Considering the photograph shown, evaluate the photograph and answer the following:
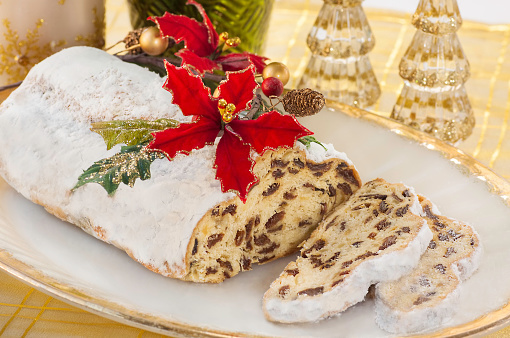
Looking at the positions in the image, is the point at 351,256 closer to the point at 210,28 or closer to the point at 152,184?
the point at 152,184

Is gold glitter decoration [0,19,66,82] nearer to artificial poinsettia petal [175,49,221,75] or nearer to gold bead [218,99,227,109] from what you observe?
artificial poinsettia petal [175,49,221,75]

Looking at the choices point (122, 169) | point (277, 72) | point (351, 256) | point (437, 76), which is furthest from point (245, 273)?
point (437, 76)

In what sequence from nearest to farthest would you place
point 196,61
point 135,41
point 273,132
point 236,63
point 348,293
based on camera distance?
point 348,293 < point 273,132 < point 196,61 < point 236,63 < point 135,41

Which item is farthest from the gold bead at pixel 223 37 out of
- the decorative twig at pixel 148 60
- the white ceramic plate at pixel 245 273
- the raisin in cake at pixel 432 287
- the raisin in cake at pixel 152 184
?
the raisin in cake at pixel 432 287

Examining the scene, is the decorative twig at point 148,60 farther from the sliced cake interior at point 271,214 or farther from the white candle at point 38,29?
the sliced cake interior at point 271,214

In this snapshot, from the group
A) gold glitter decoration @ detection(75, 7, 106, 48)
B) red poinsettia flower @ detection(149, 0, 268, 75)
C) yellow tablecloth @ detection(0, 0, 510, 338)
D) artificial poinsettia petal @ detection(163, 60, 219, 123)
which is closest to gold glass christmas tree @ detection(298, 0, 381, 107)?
yellow tablecloth @ detection(0, 0, 510, 338)

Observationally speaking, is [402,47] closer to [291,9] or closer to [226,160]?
[291,9]

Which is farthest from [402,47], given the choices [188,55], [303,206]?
[303,206]

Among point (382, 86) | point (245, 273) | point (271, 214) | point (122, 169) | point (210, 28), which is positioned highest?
point (210, 28)
